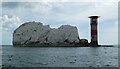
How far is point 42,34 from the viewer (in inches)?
6614

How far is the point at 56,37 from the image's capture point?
16412cm

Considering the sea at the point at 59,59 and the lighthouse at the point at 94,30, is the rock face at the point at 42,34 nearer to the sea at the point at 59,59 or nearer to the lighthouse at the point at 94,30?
the lighthouse at the point at 94,30

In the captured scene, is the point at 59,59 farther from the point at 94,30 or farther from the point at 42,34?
the point at 42,34

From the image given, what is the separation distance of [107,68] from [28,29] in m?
140

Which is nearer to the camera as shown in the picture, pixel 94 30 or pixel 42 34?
pixel 94 30

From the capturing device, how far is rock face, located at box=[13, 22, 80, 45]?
162m

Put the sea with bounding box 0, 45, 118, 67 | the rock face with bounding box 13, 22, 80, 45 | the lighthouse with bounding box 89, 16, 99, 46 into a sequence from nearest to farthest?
1. the sea with bounding box 0, 45, 118, 67
2. the lighthouse with bounding box 89, 16, 99, 46
3. the rock face with bounding box 13, 22, 80, 45

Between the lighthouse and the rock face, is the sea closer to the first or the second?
the lighthouse

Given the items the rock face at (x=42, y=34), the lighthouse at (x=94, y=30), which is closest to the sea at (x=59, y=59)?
the lighthouse at (x=94, y=30)

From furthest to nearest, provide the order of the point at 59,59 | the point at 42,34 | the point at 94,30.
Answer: the point at 42,34
the point at 94,30
the point at 59,59

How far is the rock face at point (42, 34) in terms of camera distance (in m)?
162

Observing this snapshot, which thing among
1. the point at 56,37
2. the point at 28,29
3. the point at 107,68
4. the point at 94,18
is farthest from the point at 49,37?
the point at 107,68

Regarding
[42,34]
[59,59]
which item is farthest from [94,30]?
[59,59]

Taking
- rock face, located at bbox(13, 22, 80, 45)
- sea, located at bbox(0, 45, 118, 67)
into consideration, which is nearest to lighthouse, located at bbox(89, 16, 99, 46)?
rock face, located at bbox(13, 22, 80, 45)
